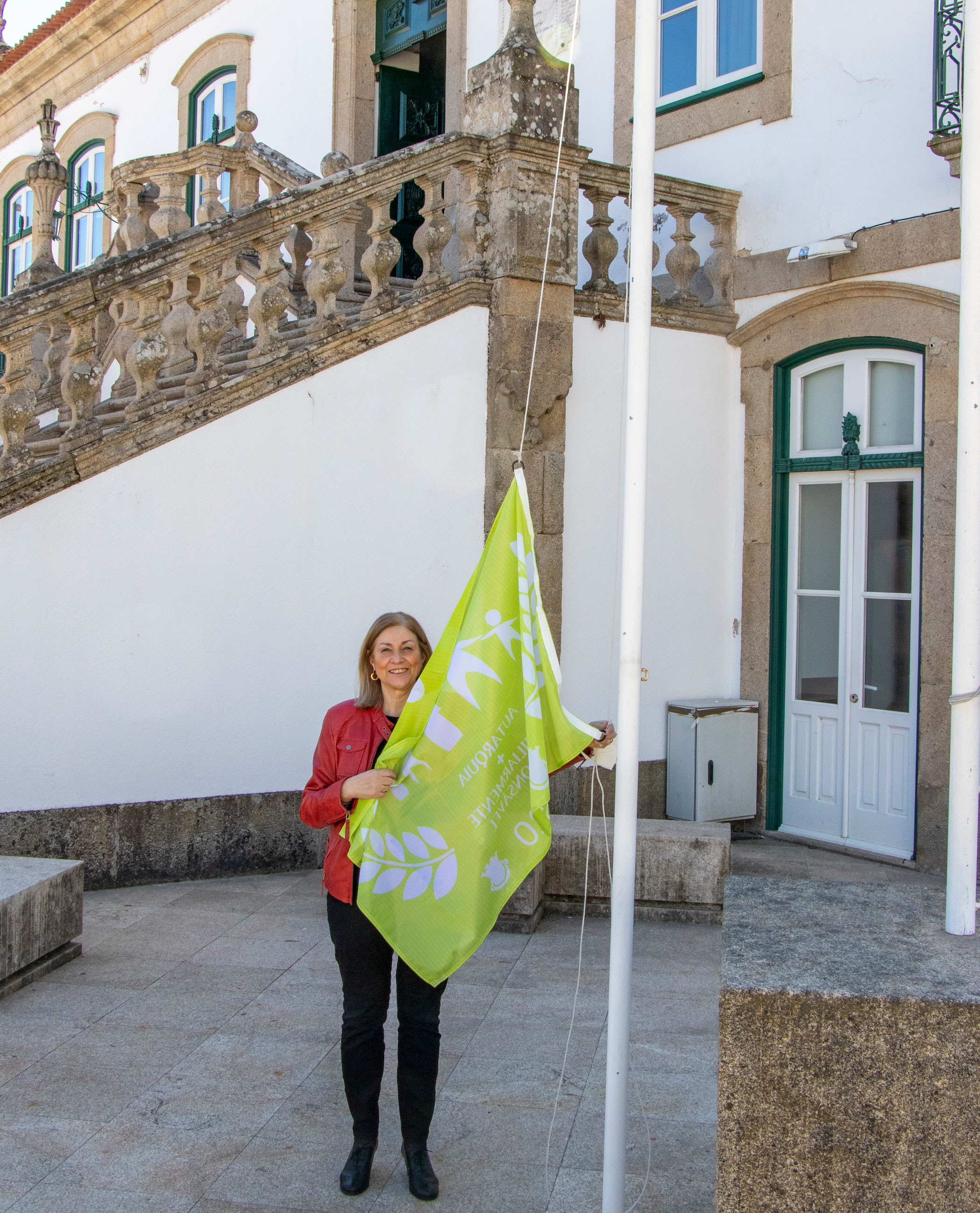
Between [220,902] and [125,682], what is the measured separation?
1217 mm

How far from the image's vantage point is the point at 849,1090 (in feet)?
7.93

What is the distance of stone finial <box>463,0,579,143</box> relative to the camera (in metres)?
6.98

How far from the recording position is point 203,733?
260 inches

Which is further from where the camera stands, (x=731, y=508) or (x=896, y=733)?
(x=731, y=508)

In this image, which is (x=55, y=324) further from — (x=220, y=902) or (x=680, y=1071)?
(x=680, y=1071)

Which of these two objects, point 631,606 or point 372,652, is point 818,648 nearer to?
point 372,652

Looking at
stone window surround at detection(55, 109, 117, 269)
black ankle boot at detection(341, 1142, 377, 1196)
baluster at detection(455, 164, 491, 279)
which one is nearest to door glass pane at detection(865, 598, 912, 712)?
baluster at detection(455, 164, 491, 279)

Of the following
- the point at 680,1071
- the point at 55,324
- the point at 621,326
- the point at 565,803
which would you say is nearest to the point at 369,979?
the point at 680,1071

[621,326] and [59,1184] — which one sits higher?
[621,326]

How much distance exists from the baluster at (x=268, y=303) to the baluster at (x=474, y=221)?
1028 millimetres

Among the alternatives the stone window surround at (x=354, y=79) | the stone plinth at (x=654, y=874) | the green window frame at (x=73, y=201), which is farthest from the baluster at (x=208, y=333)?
the green window frame at (x=73, y=201)

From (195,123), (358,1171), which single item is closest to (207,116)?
(195,123)

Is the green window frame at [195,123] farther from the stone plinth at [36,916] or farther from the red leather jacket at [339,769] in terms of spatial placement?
the red leather jacket at [339,769]

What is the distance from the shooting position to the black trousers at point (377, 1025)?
11.0ft
